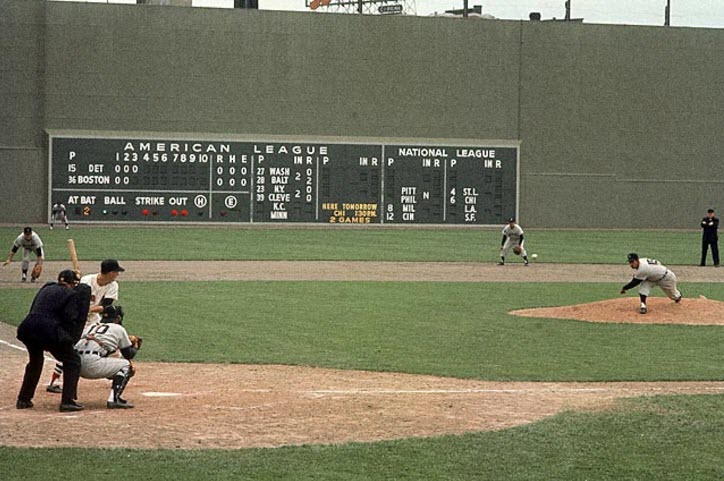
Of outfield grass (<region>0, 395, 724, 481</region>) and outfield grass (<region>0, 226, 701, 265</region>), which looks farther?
outfield grass (<region>0, 226, 701, 265</region>)

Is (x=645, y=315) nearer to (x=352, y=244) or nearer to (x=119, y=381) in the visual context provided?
(x=119, y=381)

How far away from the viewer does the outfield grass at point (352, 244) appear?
139 feet

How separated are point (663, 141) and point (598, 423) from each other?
55403 millimetres

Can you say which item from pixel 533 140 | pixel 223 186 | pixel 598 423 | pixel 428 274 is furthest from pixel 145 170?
pixel 598 423

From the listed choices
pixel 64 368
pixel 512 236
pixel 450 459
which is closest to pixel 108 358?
pixel 64 368

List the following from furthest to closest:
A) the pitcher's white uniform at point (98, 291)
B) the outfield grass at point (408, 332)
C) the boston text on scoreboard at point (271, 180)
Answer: the boston text on scoreboard at point (271, 180)
the outfield grass at point (408, 332)
the pitcher's white uniform at point (98, 291)

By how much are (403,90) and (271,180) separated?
904cm

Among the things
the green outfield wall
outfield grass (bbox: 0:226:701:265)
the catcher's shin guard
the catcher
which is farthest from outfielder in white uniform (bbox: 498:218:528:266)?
the catcher's shin guard

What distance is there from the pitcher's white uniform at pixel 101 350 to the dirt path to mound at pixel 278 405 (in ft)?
1.34

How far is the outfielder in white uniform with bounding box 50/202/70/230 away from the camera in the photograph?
184 feet

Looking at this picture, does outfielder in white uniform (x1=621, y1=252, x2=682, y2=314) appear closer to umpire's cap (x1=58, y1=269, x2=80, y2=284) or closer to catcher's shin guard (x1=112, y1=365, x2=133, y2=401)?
catcher's shin guard (x1=112, y1=365, x2=133, y2=401)

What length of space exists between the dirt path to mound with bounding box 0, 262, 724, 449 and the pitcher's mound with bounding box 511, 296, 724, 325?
726 cm

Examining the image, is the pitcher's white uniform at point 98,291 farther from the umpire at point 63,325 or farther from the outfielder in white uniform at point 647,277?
the outfielder in white uniform at point 647,277

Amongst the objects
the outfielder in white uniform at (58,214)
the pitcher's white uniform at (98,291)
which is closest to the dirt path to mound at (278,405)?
the pitcher's white uniform at (98,291)
